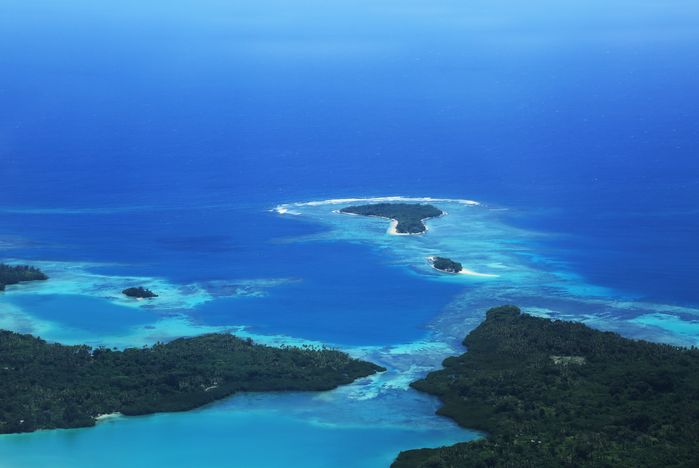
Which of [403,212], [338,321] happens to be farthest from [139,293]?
[403,212]

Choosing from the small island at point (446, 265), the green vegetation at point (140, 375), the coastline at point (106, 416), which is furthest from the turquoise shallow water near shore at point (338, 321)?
the green vegetation at point (140, 375)

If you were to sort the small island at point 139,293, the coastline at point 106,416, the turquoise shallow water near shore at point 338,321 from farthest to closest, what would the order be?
the small island at point 139,293 < the coastline at point 106,416 < the turquoise shallow water near shore at point 338,321

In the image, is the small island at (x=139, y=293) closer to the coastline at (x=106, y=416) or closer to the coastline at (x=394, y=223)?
the coastline at (x=106, y=416)

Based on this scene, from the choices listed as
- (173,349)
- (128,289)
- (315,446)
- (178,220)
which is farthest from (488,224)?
(315,446)

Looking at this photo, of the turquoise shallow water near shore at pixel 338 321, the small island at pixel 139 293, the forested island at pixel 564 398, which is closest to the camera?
the forested island at pixel 564 398

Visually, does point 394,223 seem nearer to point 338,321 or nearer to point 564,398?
point 338,321

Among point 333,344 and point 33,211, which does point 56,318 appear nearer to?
point 333,344

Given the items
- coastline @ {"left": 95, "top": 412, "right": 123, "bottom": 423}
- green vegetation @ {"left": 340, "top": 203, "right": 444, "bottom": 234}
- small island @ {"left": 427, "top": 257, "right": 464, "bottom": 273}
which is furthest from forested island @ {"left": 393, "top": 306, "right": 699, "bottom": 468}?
green vegetation @ {"left": 340, "top": 203, "right": 444, "bottom": 234}

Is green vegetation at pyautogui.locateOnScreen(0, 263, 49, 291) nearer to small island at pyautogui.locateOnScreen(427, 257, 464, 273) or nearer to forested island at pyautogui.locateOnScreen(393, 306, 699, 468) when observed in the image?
small island at pyautogui.locateOnScreen(427, 257, 464, 273)
